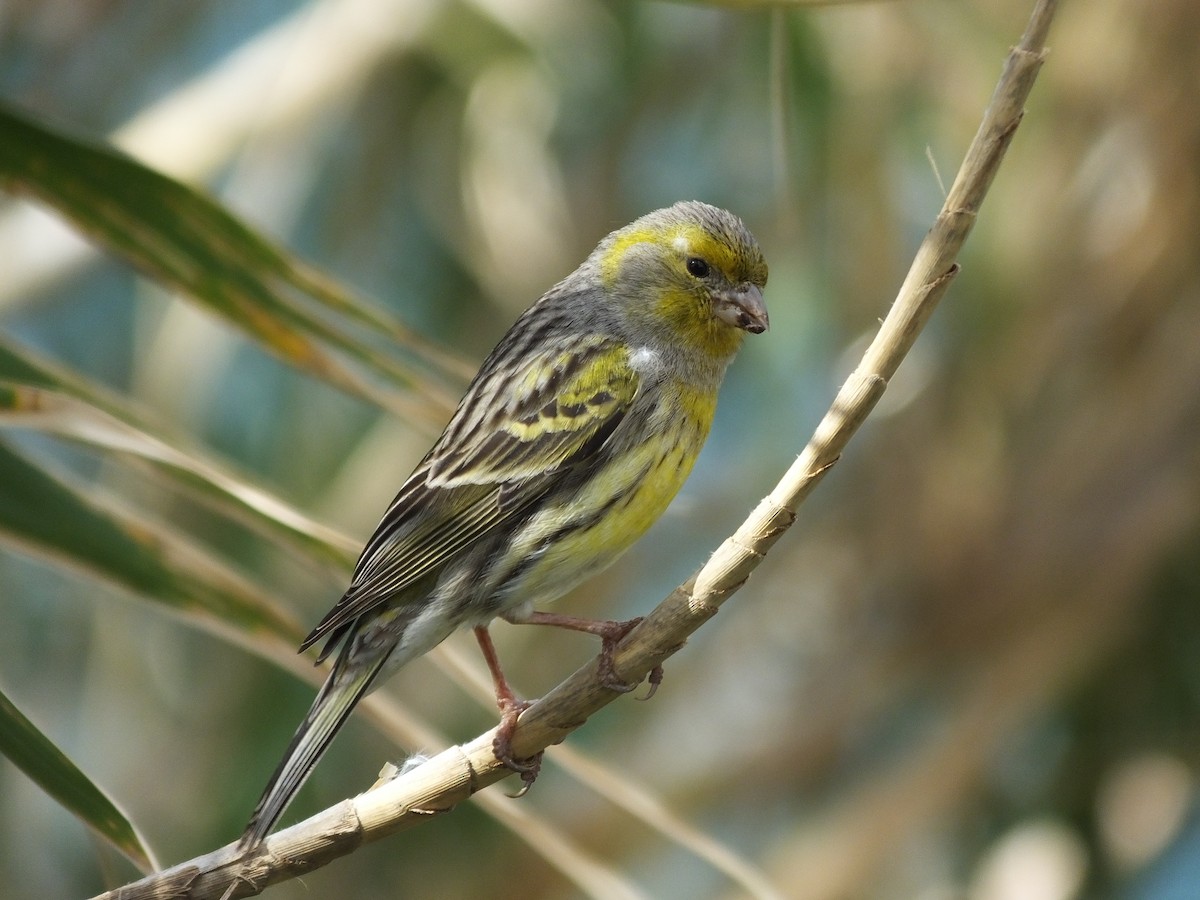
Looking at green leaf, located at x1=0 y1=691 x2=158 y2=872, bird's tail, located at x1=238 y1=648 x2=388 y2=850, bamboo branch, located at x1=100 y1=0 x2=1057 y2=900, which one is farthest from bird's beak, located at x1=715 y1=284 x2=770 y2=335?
green leaf, located at x1=0 y1=691 x2=158 y2=872

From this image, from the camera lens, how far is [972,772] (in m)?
4.45

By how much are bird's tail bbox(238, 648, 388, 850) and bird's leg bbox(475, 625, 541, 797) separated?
22 cm

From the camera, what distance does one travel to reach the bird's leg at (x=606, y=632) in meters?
1.91

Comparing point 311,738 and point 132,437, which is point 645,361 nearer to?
point 311,738

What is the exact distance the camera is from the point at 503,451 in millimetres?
2992

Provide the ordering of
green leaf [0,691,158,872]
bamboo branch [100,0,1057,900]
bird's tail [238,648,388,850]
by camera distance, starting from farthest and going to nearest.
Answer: bird's tail [238,648,388,850]
green leaf [0,691,158,872]
bamboo branch [100,0,1057,900]

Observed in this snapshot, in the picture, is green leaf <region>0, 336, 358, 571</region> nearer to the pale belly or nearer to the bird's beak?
the pale belly

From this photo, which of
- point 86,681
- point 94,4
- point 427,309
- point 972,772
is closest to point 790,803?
point 972,772

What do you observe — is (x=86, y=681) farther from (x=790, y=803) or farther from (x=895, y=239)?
(x=895, y=239)

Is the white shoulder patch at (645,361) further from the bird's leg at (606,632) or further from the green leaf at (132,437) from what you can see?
the green leaf at (132,437)

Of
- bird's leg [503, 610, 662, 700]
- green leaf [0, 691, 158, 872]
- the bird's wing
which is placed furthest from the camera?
the bird's wing

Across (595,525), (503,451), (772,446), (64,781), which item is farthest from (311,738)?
(772,446)

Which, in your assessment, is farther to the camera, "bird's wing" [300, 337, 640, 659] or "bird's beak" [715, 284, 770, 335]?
"bird's beak" [715, 284, 770, 335]

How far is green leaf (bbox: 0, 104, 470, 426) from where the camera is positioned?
2.22 m
